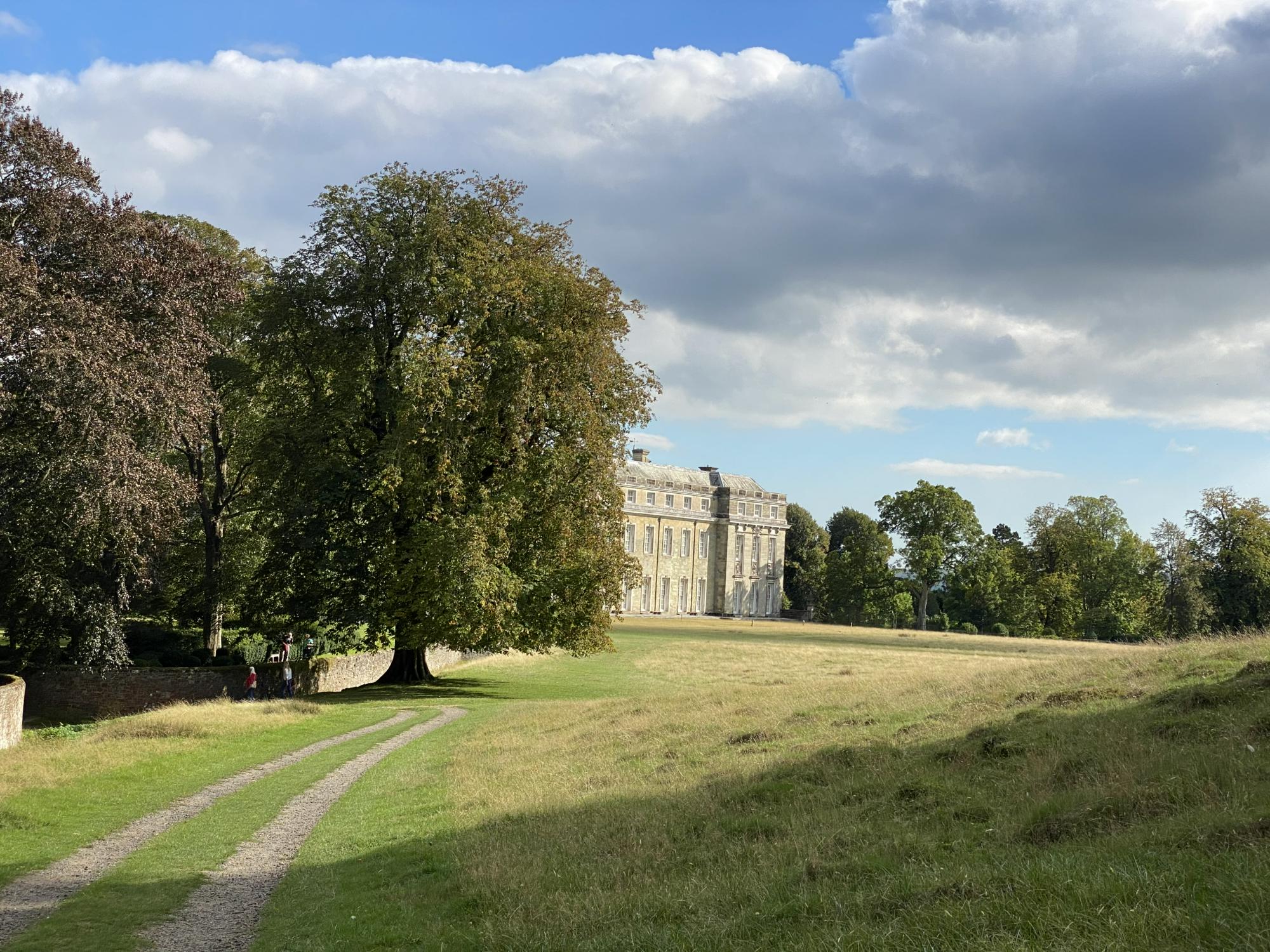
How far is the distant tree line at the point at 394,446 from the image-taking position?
101 feet

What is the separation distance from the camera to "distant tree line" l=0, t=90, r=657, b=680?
1214 inches

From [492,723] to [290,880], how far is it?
1479cm

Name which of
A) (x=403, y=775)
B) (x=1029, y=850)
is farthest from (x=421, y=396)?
(x=1029, y=850)

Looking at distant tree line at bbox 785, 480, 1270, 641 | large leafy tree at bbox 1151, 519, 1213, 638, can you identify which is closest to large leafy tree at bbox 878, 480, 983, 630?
distant tree line at bbox 785, 480, 1270, 641

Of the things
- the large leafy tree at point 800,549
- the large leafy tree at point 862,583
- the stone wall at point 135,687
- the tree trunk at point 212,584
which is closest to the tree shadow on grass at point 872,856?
the stone wall at point 135,687

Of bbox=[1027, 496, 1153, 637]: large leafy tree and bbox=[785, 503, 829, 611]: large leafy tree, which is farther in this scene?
bbox=[785, 503, 829, 611]: large leafy tree

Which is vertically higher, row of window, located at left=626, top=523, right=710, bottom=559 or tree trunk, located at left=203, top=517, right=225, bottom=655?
row of window, located at left=626, top=523, right=710, bottom=559

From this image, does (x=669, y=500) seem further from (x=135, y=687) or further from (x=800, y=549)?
(x=135, y=687)

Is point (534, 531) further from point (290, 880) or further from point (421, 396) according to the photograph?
point (290, 880)

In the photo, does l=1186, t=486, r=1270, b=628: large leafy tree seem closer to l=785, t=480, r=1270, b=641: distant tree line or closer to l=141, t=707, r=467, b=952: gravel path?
l=785, t=480, r=1270, b=641: distant tree line

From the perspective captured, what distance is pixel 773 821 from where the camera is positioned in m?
11.7

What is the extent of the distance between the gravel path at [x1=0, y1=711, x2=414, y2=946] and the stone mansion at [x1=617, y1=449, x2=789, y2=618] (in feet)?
331

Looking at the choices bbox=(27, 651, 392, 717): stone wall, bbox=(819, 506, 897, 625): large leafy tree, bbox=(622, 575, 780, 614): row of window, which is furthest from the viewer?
bbox=(622, 575, 780, 614): row of window

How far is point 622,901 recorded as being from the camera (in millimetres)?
9219
